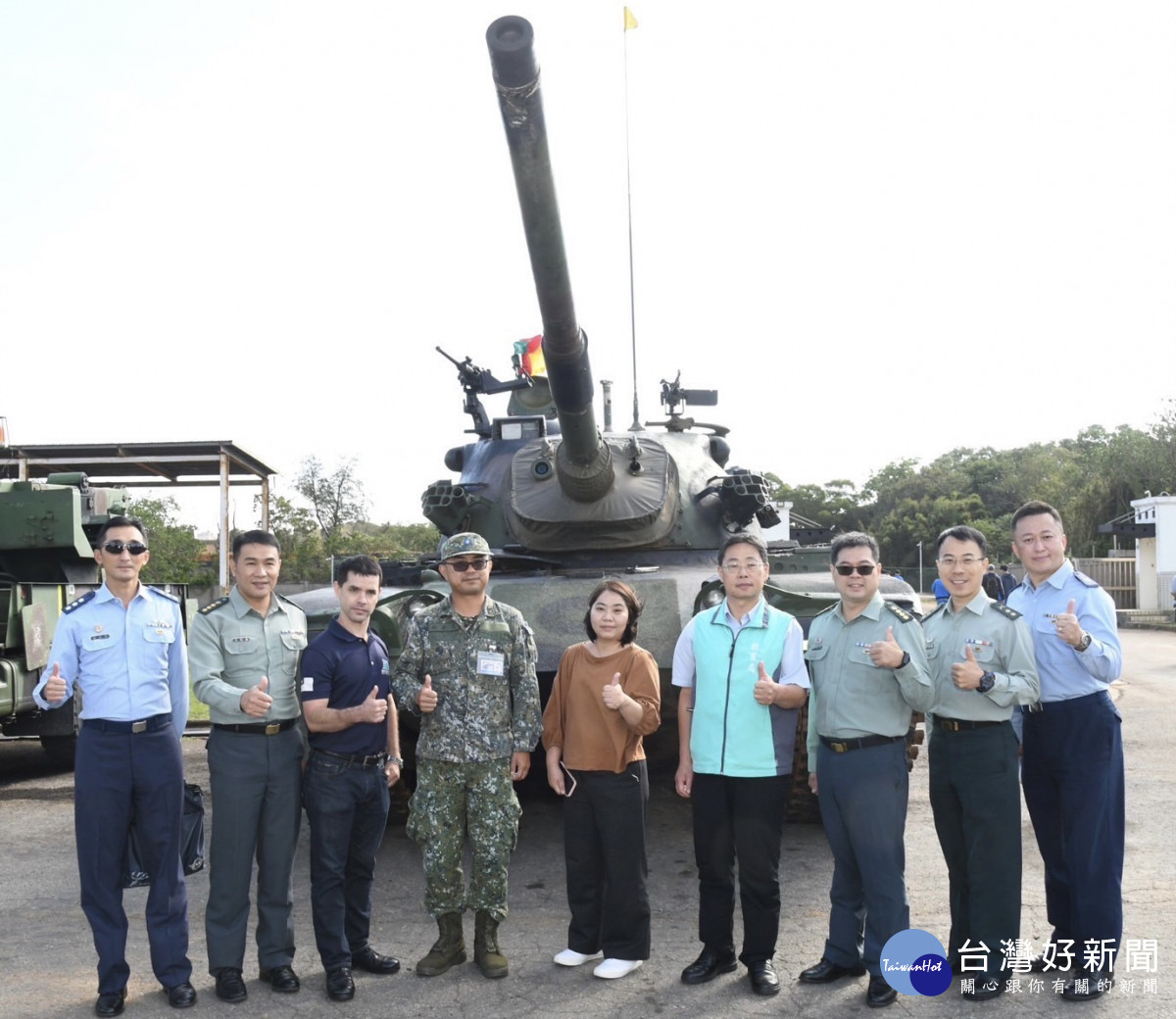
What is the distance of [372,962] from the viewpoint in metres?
4.55

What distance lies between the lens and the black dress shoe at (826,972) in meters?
4.39

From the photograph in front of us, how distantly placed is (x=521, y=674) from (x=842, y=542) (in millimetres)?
1373

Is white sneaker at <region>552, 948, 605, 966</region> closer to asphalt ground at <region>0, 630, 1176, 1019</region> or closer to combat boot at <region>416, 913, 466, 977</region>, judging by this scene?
asphalt ground at <region>0, 630, 1176, 1019</region>

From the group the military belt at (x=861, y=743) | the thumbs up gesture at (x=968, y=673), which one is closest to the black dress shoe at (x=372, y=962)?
the military belt at (x=861, y=743)

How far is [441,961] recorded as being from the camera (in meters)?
4.54

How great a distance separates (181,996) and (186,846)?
1.82 ft

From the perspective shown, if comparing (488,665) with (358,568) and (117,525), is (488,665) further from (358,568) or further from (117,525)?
(117,525)

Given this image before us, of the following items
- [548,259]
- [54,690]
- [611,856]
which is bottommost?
[611,856]

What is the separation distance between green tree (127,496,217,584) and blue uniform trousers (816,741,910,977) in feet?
84.6

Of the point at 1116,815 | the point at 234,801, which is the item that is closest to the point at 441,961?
the point at 234,801

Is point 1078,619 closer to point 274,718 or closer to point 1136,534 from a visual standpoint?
point 274,718

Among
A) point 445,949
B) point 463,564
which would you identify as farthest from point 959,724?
point 445,949

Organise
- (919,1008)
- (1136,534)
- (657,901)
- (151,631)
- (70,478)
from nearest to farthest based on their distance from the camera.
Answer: (919,1008) → (151,631) → (657,901) → (70,478) → (1136,534)

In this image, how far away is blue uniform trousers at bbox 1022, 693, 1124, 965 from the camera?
4.24 meters
